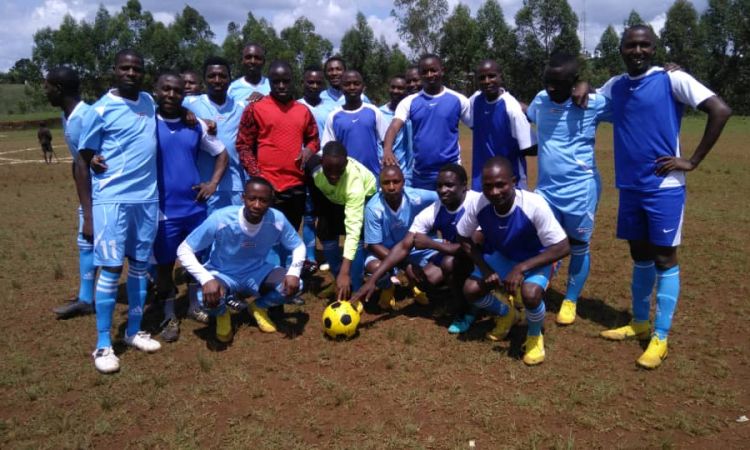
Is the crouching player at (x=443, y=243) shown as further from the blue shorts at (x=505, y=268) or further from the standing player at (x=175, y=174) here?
the standing player at (x=175, y=174)

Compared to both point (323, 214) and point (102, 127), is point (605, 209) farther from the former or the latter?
point (102, 127)

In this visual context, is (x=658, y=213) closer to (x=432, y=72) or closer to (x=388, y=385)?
(x=388, y=385)

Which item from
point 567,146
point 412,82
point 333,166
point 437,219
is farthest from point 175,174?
point 412,82

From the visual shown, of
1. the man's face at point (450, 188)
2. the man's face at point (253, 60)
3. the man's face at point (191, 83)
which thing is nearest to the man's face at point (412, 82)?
the man's face at point (253, 60)

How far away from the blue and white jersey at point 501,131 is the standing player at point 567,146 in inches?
10.7

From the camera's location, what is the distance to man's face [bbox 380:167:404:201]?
541 centimetres

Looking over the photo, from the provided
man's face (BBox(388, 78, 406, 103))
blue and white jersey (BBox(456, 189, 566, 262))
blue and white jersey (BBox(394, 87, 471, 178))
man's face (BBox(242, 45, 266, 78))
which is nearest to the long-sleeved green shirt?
blue and white jersey (BBox(394, 87, 471, 178))

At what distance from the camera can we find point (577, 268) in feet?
18.5

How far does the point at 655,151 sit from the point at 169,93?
4.21 metres

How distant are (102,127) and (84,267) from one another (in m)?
2.11

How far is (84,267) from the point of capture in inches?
239

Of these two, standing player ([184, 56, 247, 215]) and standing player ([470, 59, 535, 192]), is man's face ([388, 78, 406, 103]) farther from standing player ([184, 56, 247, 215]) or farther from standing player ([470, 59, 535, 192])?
standing player ([184, 56, 247, 215])

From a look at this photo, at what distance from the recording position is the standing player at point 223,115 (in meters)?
6.00

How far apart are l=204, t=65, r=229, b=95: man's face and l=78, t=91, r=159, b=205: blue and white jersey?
1292mm
